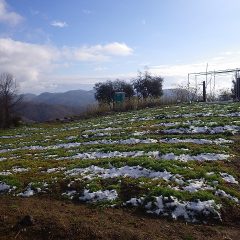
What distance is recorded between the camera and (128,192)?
29.8 ft

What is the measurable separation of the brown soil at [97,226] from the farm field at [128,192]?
0.02 metres

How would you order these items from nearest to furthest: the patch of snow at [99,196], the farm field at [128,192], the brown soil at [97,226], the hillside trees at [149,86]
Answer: the brown soil at [97,226] → the farm field at [128,192] → the patch of snow at [99,196] → the hillside trees at [149,86]

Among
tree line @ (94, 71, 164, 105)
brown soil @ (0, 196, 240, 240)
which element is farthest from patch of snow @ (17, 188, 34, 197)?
tree line @ (94, 71, 164, 105)

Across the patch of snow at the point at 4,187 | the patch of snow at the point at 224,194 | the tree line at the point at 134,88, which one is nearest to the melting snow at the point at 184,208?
the patch of snow at the point at 224,194

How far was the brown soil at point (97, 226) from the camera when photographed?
743 centimetres

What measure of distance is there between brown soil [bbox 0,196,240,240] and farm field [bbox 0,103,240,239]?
0.02 meters

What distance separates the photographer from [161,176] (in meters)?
9.86

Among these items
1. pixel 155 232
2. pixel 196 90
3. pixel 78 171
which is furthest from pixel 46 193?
pixel 196 90

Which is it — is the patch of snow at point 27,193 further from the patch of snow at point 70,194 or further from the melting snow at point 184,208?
the melting snow at point 184,208

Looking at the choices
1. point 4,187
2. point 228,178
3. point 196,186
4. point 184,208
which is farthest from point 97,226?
point 228,178

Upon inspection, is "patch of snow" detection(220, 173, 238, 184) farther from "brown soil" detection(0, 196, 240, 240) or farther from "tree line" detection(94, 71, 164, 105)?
"tree line" detection(94, 71, 164, 105)

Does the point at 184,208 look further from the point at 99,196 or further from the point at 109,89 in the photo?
the point at 109,89

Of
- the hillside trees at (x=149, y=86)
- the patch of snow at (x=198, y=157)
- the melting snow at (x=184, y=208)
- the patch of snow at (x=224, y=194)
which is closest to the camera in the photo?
the melting snow at (x=184, y=208)

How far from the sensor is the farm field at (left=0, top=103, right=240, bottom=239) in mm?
7668
